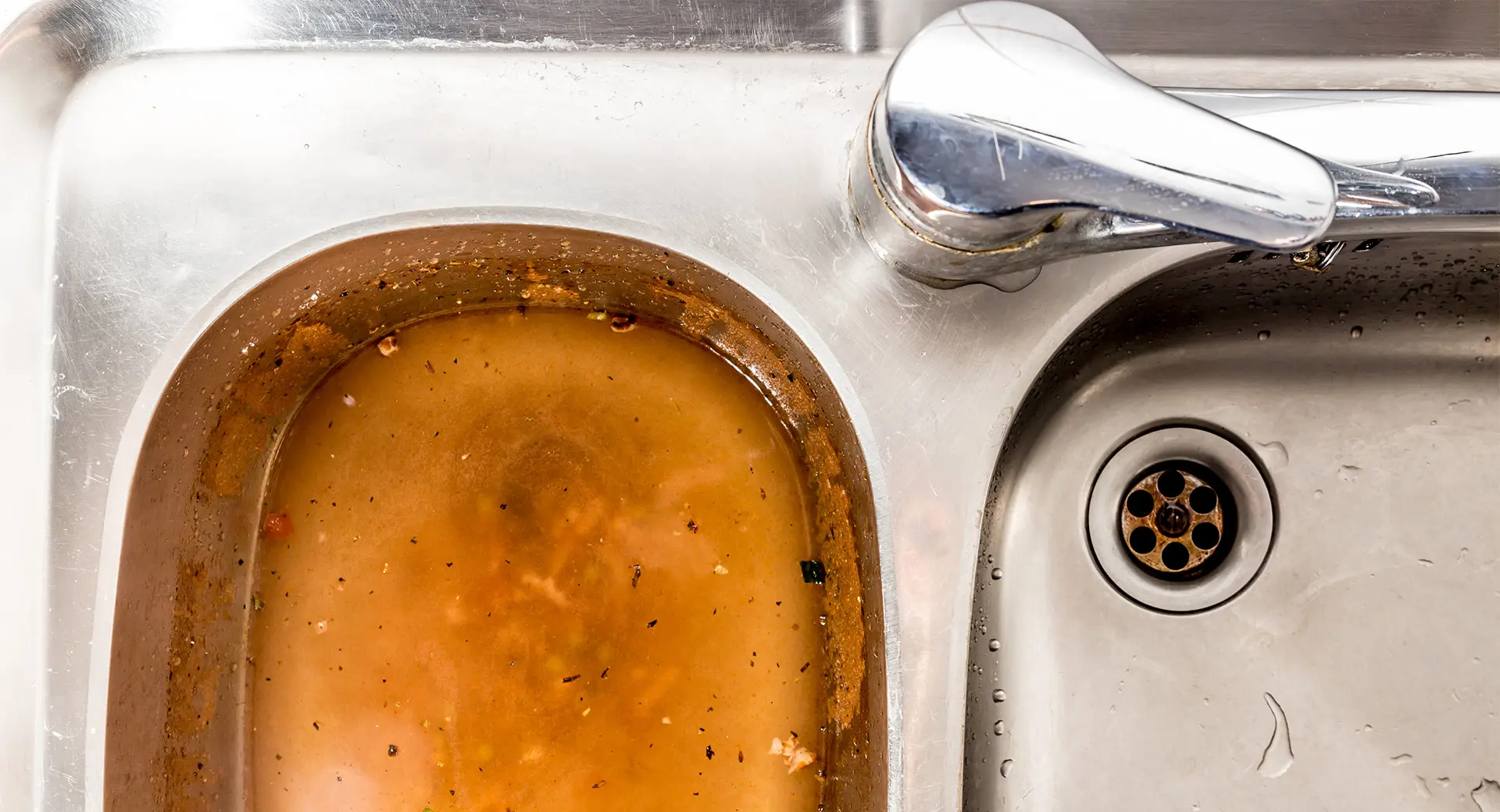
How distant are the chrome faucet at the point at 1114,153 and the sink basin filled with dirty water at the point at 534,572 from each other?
33 centimetres

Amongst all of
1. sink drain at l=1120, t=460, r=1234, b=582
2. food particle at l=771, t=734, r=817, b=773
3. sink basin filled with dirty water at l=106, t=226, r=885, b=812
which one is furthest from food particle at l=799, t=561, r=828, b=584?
sink drain at l=1120, t=460, r=1234, b=582

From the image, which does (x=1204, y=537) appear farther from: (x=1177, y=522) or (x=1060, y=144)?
(x=1060, y=144)

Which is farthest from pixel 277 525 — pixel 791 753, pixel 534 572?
pixel 791 753

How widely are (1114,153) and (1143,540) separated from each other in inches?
17.3

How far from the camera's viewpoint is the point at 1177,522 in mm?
789

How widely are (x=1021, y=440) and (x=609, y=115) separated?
1.43ft

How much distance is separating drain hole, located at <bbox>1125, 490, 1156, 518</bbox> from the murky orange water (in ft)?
0.98

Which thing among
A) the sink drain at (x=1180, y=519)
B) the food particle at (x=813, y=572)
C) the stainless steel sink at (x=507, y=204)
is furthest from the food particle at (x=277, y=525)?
the sink drain at (x=1180, y=519)

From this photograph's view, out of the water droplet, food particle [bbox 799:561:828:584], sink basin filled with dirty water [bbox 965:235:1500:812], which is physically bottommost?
the water droplet

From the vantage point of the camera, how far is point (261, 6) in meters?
0.63

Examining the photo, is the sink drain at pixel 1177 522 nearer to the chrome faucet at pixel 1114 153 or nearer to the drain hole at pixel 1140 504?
the drain hole at pixel 1140 504

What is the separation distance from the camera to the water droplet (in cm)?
77

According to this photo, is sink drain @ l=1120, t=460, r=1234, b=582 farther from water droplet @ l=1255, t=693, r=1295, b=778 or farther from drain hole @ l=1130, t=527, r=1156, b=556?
water droplet @ l=1255, t=693, r=1295, b=778

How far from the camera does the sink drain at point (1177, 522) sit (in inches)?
31.0
